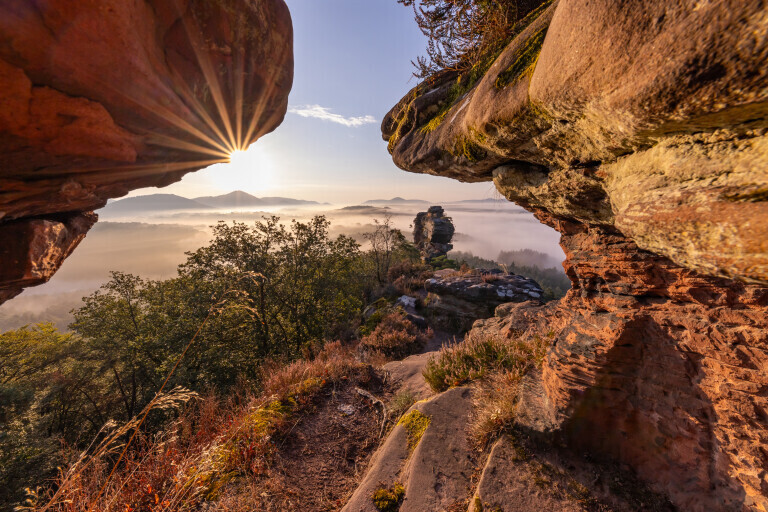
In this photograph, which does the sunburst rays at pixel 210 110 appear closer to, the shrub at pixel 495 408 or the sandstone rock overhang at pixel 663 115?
the sandstone rock overhang at pixel 663 115

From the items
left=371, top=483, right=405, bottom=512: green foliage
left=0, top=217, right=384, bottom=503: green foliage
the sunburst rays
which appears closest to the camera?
left=371, top=483, right=405, bottom=512: green foliage

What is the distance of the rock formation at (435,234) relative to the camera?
32.6 metres

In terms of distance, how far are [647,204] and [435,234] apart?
32.2 metres

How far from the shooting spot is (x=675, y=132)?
59.9 inches

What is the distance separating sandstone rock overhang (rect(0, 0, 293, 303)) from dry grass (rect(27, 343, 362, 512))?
141 inches

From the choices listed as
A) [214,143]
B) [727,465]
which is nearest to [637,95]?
[727,465]

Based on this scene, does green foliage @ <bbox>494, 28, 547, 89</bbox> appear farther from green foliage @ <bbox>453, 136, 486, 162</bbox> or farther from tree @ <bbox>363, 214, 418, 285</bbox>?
tree @ <bbox>363, 214, 418, 285</bbox>

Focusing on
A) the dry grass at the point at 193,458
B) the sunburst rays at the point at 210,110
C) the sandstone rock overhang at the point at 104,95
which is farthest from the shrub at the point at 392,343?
the sandstone rock overhang at the point at 104,95

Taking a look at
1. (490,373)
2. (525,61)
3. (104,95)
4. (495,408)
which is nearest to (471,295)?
(490,373)

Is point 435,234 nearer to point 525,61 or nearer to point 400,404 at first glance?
point 400,404

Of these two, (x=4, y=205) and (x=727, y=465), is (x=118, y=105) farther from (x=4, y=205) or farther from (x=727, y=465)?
(x=727, y=465)

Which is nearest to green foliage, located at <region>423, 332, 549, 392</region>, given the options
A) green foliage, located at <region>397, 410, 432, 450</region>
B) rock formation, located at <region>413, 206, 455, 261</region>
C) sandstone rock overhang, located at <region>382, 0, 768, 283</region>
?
green foliage, located at <region>397, 410, 432, 450</region>

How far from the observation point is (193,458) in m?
3.35

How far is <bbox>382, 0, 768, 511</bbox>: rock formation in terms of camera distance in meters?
1.21
